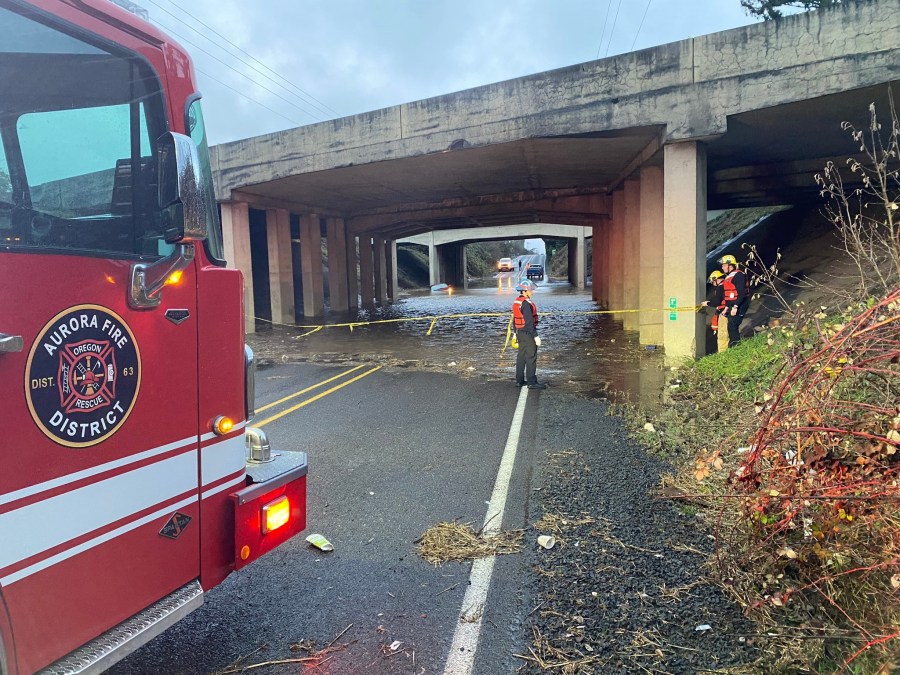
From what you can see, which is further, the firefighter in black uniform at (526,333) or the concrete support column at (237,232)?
the concrete support column at (237,232)

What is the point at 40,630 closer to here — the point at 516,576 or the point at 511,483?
the point at 516,576

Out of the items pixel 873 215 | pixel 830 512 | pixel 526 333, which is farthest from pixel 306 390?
pixel 873 215

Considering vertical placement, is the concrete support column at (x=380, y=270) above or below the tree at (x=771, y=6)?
below

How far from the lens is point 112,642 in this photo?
2049mm

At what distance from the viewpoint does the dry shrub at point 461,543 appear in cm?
381

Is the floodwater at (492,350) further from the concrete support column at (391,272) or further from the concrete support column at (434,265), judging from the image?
the concrete support column at (434,265)

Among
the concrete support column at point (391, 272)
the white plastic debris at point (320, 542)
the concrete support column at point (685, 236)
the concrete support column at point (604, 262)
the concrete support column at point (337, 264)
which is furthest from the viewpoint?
the concrete support column at point (391, 272)

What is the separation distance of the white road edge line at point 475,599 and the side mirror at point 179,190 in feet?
7.41

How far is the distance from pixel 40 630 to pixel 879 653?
10.6ft

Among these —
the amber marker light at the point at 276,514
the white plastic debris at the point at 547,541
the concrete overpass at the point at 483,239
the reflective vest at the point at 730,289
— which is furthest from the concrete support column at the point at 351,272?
the amber marker light at the point at 276,514

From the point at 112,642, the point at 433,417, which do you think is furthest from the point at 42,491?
the point at 433,417

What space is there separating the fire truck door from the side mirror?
11cm

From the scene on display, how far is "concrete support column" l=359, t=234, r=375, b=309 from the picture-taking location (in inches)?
1187

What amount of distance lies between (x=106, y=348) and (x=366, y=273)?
94.9ft
